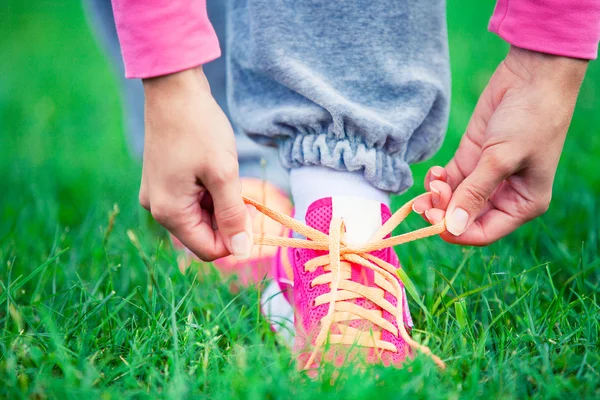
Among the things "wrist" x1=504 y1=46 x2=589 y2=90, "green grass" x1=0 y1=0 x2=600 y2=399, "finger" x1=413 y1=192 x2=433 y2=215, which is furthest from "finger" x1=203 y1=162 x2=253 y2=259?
"wrist" x1=504 y1=46 x2=589 y2=90

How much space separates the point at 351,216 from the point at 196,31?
1.38 ft

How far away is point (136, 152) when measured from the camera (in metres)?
1.79

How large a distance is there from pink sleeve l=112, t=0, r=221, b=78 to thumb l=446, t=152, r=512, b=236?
1.53 ft

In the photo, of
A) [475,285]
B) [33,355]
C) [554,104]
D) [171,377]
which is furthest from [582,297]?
[33,355]

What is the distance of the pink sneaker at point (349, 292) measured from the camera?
98 centimetres

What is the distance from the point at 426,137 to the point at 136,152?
0.95 metres

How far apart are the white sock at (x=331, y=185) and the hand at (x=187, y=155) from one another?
0.71 feet

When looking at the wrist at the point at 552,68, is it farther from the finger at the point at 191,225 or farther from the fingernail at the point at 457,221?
the finger at the point at 191,225

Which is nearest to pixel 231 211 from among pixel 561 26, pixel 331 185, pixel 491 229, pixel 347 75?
pixel 331 185

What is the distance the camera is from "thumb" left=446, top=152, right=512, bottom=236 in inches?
37.9

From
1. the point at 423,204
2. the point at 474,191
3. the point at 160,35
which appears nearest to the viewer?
the point at 160,35

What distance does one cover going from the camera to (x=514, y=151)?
953 mm

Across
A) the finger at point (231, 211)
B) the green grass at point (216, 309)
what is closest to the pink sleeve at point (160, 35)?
the finger at point (231, 211)

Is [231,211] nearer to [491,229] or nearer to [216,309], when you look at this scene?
[216,309]
